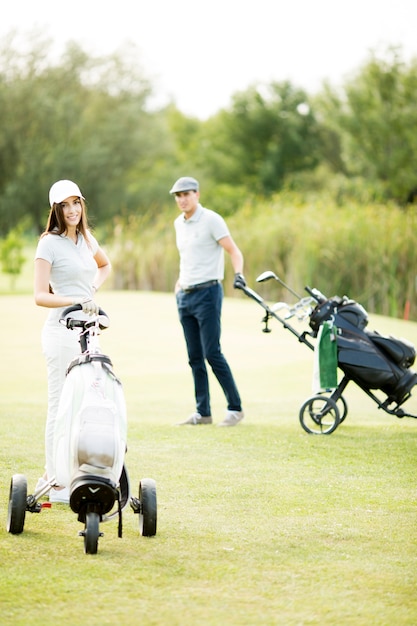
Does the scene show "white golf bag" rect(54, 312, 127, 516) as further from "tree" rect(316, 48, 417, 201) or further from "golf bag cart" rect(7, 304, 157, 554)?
"tree" rect(316, 48, 417, 201)

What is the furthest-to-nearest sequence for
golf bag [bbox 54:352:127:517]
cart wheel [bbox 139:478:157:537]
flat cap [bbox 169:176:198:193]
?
flat cap [bbox 169:176:198:193]
cart wheel [bbox 139:478:157:537]
golf bag [bbox 54:352:127:517]

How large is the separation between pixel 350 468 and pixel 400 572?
6.96 ft

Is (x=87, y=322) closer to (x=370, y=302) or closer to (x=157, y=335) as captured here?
(x=157, y=335)

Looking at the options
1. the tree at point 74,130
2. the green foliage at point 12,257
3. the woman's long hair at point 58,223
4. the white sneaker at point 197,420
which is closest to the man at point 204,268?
the white sneaker at point 197,420

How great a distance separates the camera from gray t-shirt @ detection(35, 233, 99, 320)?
4723 millimetres

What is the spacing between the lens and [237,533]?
445cm

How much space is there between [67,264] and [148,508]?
1280 millimetres

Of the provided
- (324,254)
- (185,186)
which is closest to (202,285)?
(185,186)

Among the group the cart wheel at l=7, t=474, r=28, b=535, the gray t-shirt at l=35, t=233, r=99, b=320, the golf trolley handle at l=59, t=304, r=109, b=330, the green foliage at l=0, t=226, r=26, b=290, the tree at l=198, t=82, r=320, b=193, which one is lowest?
the green foliage at l=0, t=226, r=26, b=290

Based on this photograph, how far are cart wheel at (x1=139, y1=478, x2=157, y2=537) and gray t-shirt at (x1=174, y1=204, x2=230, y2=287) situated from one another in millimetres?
3366

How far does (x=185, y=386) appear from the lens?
35.3 ft

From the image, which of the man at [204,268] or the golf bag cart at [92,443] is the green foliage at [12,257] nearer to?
the man at [204,268]

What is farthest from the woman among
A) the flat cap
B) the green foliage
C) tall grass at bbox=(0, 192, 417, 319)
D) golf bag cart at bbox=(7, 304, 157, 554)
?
the green foliage

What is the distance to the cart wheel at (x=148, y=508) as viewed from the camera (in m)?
4.27
